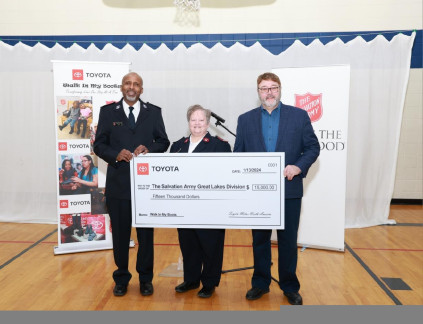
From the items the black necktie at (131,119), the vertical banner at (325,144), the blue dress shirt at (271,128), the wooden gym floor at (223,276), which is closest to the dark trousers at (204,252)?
the wooden gym floor at (223,276)

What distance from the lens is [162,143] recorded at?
3.19 metres

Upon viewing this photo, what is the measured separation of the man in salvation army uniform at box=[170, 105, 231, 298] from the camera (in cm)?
297

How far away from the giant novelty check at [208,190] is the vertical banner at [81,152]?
5.42ft

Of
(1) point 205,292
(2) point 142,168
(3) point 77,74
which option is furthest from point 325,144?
(3) point 77,74

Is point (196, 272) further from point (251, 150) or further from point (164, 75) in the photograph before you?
point (164, 75)

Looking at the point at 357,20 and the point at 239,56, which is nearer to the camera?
the point at 239,56

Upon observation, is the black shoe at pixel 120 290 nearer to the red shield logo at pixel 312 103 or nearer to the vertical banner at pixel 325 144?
the vertical banner at pixel 325 144

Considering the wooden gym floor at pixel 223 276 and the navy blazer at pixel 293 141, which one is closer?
the navy blazer at pixel 293 141

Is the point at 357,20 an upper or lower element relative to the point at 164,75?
upper

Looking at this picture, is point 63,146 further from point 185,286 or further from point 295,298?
point 295,298

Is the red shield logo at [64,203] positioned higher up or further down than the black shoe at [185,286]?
higher up

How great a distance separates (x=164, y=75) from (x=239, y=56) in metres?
1.03

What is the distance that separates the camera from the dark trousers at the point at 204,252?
3037 mm

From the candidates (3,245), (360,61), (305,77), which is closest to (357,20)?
(360,61)
